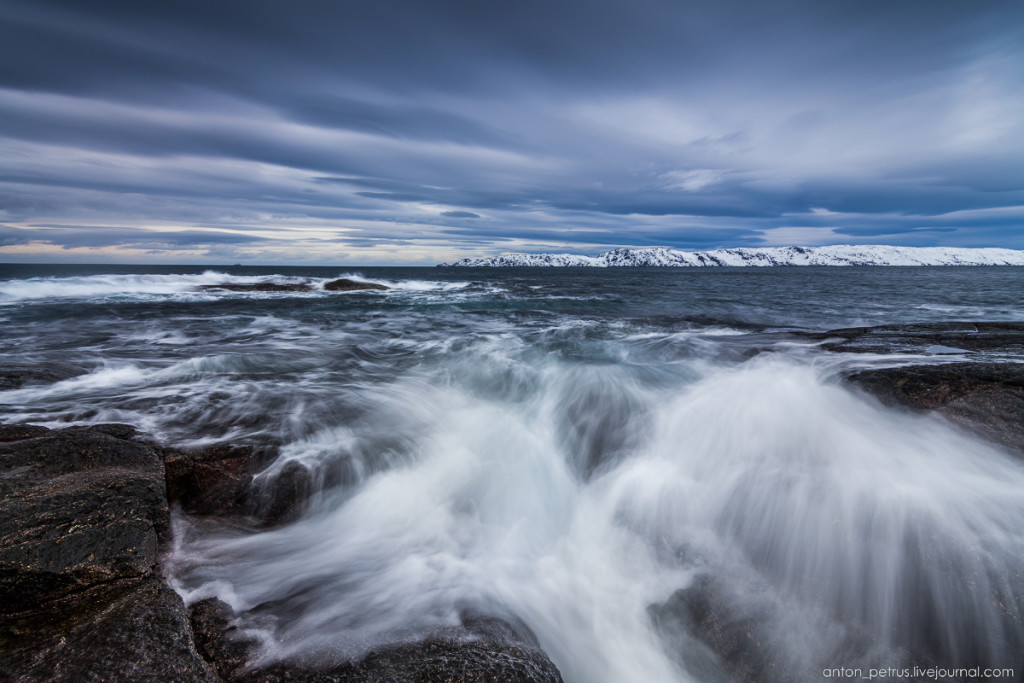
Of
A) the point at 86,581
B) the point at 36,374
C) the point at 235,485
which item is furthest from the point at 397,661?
the point at 36,374

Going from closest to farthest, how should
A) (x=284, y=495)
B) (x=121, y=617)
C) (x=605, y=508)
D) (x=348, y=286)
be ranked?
(x=121, y=617)
(x=284, y=495)
(x=605, y=508)
(x=348, y=286)

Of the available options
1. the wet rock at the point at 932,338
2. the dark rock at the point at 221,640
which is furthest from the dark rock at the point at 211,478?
the wet rock at the point at 932,338

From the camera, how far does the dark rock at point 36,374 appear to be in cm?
706

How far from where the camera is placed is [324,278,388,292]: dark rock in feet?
111

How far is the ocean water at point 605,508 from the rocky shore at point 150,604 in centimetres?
12

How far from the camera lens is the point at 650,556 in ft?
12.7

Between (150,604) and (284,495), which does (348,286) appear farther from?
(150,604)

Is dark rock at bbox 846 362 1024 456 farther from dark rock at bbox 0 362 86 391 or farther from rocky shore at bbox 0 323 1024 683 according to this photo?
dark rock at bbox 0 362 86 391

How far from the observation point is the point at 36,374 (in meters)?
7.68

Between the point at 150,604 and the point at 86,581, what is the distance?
430mm

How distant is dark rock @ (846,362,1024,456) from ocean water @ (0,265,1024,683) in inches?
11.5

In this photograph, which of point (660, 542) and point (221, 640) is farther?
point (660, 542)

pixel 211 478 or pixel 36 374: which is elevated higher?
pixel 211 478

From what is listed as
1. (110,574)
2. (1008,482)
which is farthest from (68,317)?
(1008,482)
